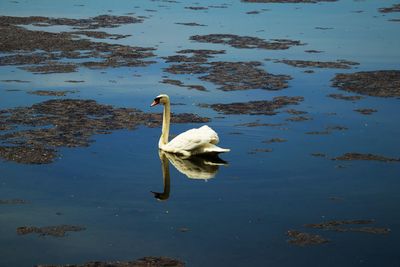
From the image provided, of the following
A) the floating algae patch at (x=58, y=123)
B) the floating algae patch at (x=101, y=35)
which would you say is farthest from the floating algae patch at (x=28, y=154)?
the floating algae patch at (x=101, y=35)

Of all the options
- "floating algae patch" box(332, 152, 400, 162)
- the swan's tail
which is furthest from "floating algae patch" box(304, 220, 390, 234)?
the swan's tail

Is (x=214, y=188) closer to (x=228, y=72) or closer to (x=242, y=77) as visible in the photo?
(x=242, y=77)

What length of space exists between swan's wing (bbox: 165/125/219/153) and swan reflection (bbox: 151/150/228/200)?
0.20m

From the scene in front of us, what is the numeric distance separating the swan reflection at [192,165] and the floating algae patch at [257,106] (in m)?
3.55

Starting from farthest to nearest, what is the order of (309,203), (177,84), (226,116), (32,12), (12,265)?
(32,12) < (177,84) < (226,116) < (309,203) < (12,265)

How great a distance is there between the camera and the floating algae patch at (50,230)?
499 inches

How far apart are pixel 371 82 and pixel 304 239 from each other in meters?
12.7

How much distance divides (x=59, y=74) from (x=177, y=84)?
365cm

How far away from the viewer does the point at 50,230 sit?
12.8 meters

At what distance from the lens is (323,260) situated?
38.5ft

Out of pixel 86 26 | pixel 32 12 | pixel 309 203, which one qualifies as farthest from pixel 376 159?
pixel 32 12

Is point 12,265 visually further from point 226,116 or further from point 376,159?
point 226,116

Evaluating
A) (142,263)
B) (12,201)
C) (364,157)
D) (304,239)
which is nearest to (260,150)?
(364,157)

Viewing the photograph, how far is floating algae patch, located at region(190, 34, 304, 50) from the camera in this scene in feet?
99.8
